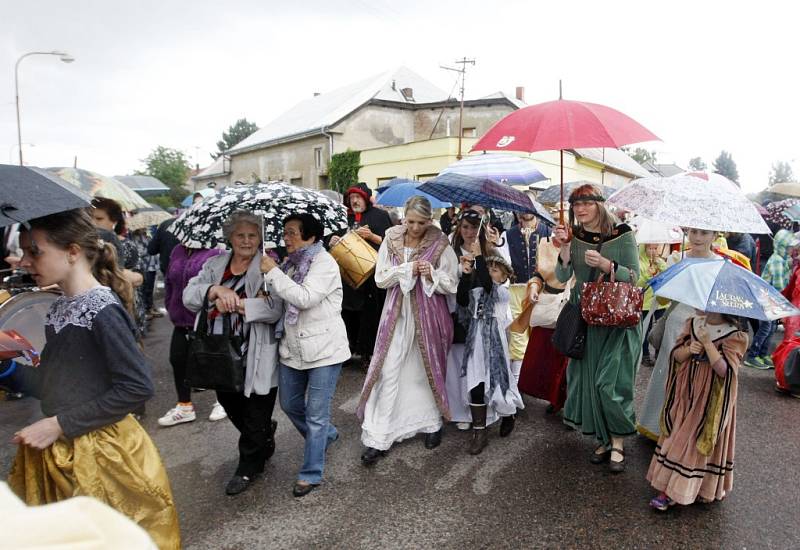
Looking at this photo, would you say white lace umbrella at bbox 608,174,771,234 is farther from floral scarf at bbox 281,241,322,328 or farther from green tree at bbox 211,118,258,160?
green tree at bbox 211,118,258,160

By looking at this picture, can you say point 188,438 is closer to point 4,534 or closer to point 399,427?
point 399,427

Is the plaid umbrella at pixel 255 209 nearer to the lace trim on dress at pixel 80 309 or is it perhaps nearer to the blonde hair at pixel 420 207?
the blonde hair at pixel 420 207

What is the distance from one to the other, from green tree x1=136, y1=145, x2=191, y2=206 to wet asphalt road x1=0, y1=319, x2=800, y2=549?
144ft

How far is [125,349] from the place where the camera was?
1954mm

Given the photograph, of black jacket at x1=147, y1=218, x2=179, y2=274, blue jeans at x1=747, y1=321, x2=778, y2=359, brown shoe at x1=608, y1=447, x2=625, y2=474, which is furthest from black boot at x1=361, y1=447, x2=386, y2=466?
blue jeans at x1=747, y1=321, x2=778, y2=359

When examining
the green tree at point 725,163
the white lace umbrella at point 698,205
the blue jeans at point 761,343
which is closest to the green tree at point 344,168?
→ the blue jeans at point 761,343

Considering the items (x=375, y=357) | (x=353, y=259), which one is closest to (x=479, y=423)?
(x=375, y=357)

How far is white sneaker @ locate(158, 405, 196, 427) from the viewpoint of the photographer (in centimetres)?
441

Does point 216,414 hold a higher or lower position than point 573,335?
lower

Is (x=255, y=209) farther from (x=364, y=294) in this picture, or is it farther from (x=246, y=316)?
(x=364, y=294)

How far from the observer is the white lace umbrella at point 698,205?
2.92 metres

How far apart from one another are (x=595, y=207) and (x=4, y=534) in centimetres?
346

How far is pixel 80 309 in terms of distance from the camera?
194cm

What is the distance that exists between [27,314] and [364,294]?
127 inches
